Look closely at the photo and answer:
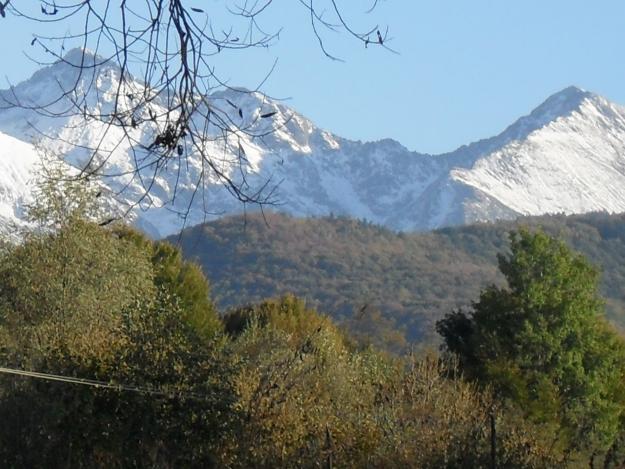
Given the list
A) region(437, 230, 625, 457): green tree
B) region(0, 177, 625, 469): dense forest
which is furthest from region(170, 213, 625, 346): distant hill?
region(0, 177, 625, 469): dense forest

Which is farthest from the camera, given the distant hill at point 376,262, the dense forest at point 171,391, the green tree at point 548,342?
the distant hill at point 376,262

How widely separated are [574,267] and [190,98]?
135 feet

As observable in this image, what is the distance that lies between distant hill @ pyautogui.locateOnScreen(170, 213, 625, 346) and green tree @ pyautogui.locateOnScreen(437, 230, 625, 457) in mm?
83092

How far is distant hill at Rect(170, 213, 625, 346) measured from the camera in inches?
5866

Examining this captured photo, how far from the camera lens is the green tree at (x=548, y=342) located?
3841 cm

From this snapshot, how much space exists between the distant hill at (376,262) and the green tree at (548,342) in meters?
83.1

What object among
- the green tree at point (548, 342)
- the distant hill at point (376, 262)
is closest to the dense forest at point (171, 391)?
the green tree at point (548, 342)

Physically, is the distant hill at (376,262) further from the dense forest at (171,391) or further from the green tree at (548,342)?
the dense forest at (171,391)

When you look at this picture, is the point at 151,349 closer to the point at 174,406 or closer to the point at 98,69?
the point at 174,406

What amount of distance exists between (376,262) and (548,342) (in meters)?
133

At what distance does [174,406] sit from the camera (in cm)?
2042

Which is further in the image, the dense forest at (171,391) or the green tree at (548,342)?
the green tree at (548,342)

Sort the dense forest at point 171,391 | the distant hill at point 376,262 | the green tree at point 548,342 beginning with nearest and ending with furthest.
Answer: the dense forest at point 171,391
the green tree at point 548,342
the distant hill at point 376,262

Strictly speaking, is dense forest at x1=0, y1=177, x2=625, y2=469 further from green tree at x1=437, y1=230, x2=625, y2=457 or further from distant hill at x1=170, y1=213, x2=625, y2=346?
distant hill at x1=170, y1=213, x2=625, y2=346
